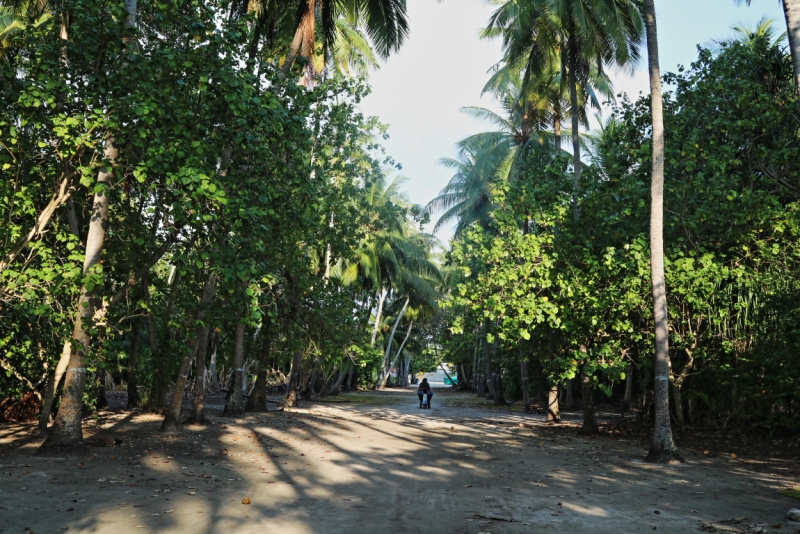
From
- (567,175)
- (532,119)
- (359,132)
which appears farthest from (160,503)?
(532,119)

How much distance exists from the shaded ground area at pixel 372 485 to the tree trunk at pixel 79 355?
34 centimetres

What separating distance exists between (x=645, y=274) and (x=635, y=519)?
7.20 meters

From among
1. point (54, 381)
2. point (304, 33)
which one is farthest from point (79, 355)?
point (304, 33)

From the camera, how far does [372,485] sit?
29.2 feet

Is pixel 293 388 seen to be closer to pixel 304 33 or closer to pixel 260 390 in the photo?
pixel 260 390

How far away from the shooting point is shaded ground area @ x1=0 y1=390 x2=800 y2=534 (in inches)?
259

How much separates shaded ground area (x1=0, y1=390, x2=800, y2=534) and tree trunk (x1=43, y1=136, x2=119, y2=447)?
0.34 meters

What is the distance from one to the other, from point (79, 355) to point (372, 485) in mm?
5360

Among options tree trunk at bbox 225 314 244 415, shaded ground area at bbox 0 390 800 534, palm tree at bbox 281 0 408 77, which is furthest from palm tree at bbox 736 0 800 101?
tree trunk at bbox 225 314 244 415

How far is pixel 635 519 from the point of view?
697cm

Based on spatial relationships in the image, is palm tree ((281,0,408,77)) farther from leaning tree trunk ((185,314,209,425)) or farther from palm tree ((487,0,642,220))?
leaning tree trunk ((185,314,209,425))

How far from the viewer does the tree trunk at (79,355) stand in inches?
418

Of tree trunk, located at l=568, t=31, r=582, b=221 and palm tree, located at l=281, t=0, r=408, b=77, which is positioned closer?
palm tree, located at l=281, t=0, r=408, b=77

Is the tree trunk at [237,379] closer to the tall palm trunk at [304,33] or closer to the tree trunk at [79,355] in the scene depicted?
the tall palm trunk at [304,33]
